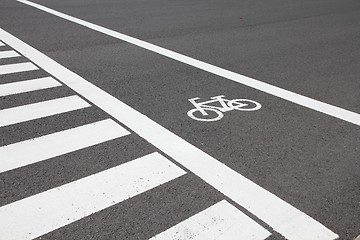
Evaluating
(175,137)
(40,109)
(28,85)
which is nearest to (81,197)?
(175,137)

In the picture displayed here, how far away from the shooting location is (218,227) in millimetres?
3420

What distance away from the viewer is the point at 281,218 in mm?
3562

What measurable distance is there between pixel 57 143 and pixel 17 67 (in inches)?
136

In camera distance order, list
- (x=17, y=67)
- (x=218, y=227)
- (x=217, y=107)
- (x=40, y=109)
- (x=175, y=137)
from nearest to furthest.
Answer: (x=218, y=227) → (x=175, y=137) → (x=40, y=109) → (x=217, y=107) → (x=17, y=67)

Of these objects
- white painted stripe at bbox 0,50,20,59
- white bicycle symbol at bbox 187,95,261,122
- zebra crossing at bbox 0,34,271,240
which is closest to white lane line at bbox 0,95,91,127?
zebra crossing at bbox 0,34,271,240

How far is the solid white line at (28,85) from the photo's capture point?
20.6 ft

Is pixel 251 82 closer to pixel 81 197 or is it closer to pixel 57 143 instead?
pixel 57 143

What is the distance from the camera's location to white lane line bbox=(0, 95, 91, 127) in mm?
5324

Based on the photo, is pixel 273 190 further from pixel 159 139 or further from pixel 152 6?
pixel 152 6

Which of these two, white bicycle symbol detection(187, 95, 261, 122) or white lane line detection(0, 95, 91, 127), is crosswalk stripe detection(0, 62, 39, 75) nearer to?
white lane line detection(0, 95, 91, 127)

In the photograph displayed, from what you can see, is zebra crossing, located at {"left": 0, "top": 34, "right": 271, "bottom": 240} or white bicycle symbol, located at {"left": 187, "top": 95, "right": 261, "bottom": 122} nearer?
zebra crossing, located at {"left": 0, "top": 34, "right": 271, "bottom": 240}

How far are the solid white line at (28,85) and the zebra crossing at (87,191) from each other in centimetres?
80

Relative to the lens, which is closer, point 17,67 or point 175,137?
point 175,137

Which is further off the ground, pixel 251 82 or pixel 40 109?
pixel 251 82
